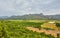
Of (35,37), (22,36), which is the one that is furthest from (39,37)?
(22,36)

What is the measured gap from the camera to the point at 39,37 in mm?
35062

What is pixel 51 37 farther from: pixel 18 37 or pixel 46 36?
pixel 18 37

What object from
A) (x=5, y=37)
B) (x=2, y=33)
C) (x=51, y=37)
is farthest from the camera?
(x=51, y=37)

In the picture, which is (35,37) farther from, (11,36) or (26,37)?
(11,36)

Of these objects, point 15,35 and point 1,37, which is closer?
point 1,37

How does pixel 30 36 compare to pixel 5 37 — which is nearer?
pixel 5 37

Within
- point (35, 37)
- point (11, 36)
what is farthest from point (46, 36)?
point (11, 36)

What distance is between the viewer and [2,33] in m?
33.4

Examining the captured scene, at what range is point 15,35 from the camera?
33594 mm

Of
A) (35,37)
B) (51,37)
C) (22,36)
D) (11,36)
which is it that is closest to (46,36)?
(51,37)

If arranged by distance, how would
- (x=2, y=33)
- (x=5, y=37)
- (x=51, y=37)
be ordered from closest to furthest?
(x=5, y=37) → (x=2, y=33) → (x=51, y=37)

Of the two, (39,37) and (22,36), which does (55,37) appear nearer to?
(39,37)

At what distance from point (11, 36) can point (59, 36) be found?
11.8m

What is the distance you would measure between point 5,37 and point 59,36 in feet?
43.4
